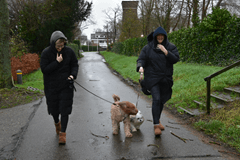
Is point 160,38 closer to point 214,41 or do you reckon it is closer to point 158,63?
point 158,63

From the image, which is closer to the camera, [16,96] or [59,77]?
[59,77]

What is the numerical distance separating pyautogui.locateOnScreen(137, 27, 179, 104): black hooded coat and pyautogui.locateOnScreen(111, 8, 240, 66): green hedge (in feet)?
21.6

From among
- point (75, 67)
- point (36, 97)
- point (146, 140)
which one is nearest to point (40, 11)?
point (36, 97)

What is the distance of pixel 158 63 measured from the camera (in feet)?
13.4

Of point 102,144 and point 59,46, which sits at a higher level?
point 59,46

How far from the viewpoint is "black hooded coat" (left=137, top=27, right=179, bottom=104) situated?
13.4 feet

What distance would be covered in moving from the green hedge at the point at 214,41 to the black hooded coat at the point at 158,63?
6571 millimetres

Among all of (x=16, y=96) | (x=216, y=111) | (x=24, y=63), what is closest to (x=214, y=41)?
(x=216, y=111)

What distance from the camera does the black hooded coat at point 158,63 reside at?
13.4 ft

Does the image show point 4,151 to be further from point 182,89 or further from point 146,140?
point 182,89

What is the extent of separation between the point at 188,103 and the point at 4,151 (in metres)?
A: 4.86

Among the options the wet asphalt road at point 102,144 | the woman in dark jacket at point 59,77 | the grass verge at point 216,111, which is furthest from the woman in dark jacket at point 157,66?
the woman in dark jacket at point 59,77

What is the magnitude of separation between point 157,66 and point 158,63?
0.06 m

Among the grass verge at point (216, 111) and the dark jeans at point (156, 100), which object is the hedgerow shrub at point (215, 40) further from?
the dark jeans at point (156, 100)
